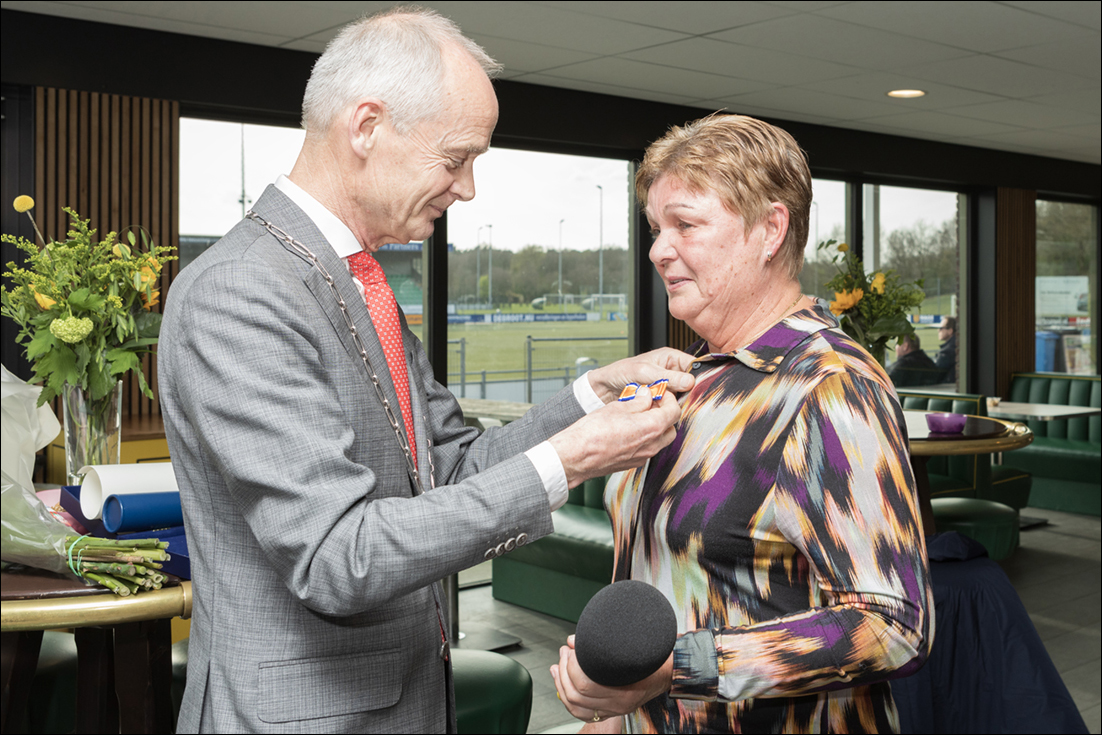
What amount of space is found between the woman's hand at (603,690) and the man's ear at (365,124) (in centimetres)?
71

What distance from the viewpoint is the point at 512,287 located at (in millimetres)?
6410

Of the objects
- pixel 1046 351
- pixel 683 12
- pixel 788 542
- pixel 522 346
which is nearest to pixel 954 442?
pixel 683 12

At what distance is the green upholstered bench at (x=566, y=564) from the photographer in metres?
4.64

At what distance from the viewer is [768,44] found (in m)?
5.08

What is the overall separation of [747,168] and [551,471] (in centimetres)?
61

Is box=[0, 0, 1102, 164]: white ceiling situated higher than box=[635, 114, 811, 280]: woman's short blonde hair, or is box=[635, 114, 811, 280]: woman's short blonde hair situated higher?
box=[0, 0, 1102, 164]: white ceiling

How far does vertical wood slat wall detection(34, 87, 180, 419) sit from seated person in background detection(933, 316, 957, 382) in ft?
22.9

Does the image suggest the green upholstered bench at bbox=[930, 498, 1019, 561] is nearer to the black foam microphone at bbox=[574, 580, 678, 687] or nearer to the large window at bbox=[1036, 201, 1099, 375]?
the black foam microphone at bbox=[574, 580, 678, 687]

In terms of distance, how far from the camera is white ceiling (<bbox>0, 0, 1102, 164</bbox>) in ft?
14.6

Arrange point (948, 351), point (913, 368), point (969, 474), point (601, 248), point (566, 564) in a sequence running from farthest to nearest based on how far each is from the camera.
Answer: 1. point (948, 351)
2. point (913, 368)
3. point (601, 248)
4. point (969, 474)
5. point (566, 564)

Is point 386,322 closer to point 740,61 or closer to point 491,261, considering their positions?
point 740,61

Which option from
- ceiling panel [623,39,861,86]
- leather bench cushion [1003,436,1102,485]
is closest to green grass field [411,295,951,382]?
ceiling panel [623,39,861,86]

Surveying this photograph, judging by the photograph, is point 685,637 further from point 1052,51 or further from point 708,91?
point 708,91

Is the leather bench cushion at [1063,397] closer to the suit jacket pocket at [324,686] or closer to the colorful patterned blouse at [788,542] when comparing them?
the colorful patterned blouse at [788,542]
